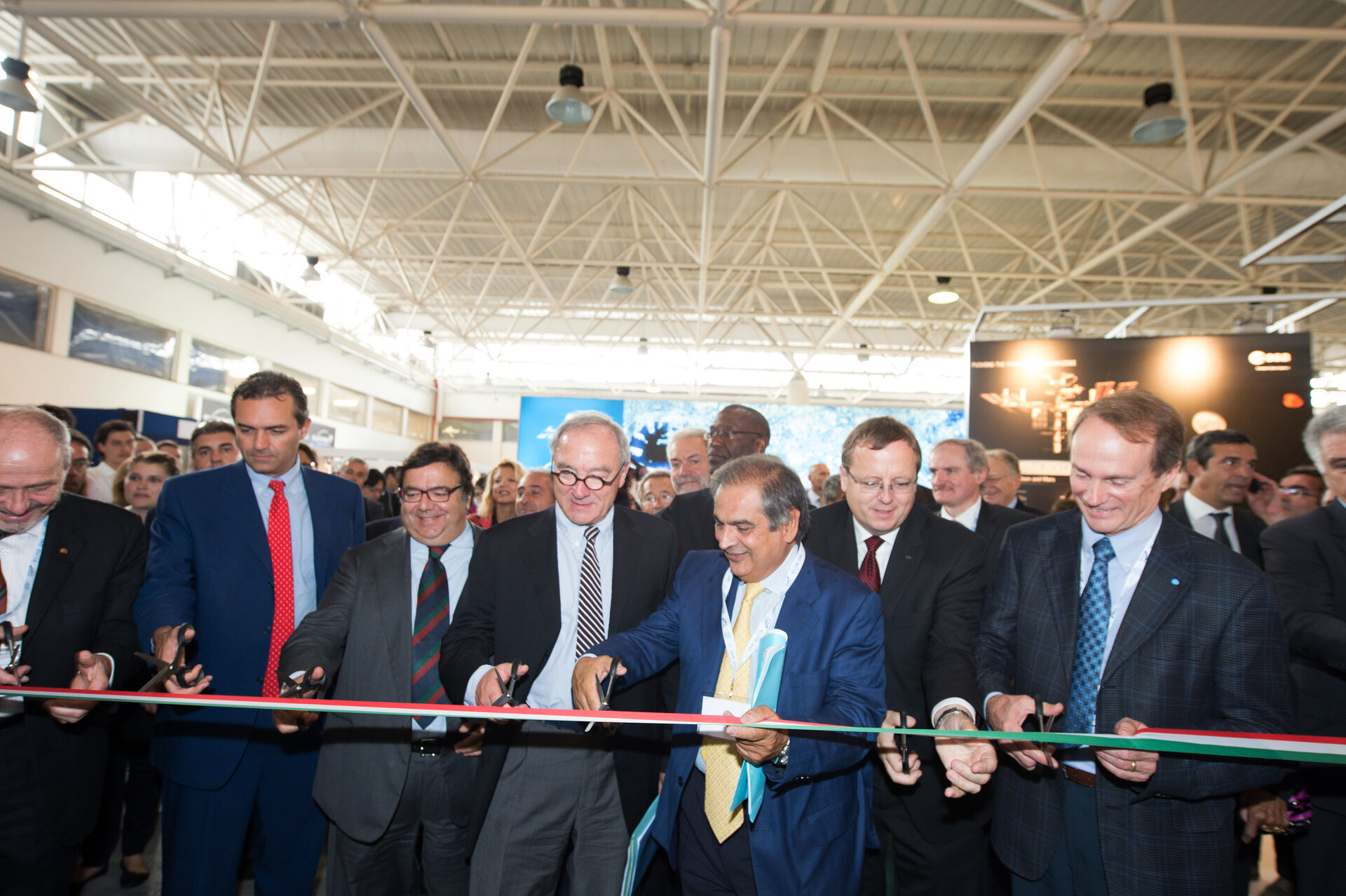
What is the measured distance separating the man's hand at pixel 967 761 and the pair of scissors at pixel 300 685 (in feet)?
5.59

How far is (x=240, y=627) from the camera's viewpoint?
2.34 metres

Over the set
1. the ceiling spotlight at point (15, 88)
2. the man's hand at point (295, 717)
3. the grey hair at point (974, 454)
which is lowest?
the man's hand at point (295, 717)

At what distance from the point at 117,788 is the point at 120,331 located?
1064 cm

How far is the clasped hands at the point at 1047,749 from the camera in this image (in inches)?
61.6

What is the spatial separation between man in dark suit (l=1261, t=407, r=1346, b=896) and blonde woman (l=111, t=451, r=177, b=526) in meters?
5.39

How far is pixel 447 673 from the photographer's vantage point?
209 cm

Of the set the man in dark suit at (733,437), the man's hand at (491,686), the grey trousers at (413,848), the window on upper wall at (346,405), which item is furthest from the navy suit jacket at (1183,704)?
the window on upper wall at (346,405)

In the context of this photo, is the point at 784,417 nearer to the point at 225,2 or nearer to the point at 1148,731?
the point at 225,2

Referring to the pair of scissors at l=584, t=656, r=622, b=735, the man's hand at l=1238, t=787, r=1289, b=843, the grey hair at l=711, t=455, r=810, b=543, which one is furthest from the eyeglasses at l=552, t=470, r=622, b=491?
the man's hand at l=1238, t=787, r=1289, b=843

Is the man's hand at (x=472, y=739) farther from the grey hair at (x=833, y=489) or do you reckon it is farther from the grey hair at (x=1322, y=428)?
the grey hair at (x=833, y=489)

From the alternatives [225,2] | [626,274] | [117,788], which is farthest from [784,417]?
[117,788]

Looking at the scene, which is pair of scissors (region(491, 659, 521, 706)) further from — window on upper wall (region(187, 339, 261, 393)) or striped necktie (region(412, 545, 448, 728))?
window on upper wall (region(187, 339, 261, 393))

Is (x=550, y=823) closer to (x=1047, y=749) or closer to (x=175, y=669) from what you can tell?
(x=175, y=669)

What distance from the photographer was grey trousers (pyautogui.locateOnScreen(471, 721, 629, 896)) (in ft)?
6.50
